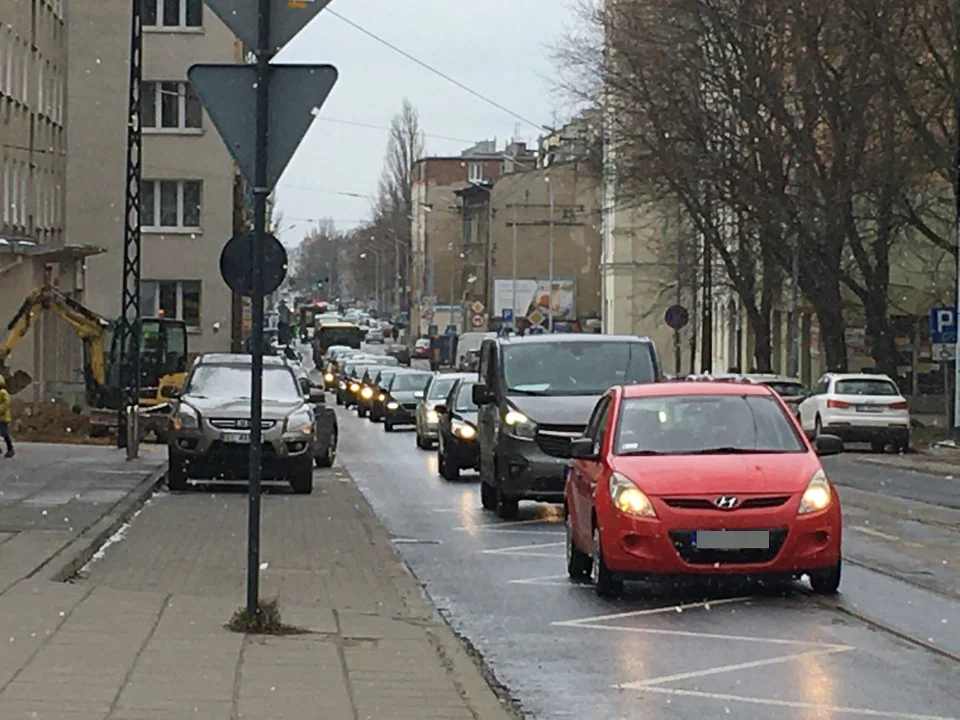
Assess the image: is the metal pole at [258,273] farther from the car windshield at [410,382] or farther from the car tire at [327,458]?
the car windshield at [410,382]

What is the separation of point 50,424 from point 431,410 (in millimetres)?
8417

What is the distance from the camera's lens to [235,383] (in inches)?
989

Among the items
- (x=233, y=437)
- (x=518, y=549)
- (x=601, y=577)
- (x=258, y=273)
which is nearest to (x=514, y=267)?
(x=233, y=437)

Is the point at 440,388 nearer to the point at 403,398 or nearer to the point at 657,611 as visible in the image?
the point at 403,398

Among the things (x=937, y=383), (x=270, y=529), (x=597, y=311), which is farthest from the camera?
(x=597, y=311)

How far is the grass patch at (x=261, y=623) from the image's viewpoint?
34.0ft

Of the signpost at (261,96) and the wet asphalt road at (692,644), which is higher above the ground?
the signpost at (261,96)

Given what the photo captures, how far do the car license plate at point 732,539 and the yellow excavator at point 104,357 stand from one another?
75.5 feet

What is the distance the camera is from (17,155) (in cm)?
4981

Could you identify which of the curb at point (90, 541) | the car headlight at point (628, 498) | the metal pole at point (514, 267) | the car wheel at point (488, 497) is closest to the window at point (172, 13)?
the metal pole at point (514, 267)

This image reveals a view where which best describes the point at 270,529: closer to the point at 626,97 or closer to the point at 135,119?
the point at 135,119

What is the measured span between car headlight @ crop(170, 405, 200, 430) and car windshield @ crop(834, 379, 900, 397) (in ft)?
63.9

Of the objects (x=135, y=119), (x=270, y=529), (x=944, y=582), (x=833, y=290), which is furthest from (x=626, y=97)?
(x=944, y=582)

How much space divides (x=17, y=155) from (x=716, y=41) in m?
18.4
